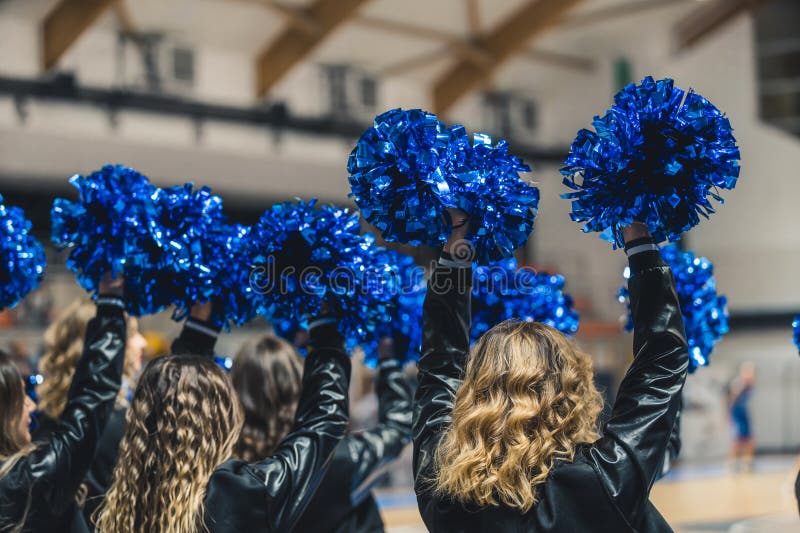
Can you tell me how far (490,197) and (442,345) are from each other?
274mm

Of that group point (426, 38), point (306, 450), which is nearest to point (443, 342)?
point (306, 450)

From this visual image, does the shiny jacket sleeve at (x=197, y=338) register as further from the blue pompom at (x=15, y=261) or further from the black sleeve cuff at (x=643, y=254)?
the black sleeve cuff at (x=643, y=254)

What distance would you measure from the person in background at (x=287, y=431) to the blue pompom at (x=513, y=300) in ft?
1.28

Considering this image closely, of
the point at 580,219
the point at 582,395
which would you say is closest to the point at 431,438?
the point at 582,395

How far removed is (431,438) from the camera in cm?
161

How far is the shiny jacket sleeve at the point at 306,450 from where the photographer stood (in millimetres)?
1720

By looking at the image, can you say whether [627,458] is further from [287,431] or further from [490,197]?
[287,431]

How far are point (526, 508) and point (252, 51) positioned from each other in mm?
12086

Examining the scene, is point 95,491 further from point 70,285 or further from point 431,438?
point 70,285

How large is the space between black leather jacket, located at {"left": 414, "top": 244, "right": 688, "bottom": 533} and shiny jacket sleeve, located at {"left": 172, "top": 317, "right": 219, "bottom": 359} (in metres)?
0.73

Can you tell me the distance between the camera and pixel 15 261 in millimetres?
2266

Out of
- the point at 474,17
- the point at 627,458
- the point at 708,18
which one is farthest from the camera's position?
the point at 708,18

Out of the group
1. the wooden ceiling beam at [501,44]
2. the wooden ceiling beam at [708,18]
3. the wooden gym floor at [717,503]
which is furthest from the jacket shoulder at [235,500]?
the wooden ceiling beam at [708,18]

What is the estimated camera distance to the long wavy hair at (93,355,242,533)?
5.69 ft
